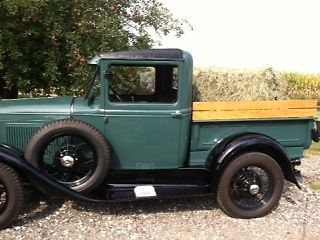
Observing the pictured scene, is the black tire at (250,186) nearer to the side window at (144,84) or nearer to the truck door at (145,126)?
the truck door at (145,126)

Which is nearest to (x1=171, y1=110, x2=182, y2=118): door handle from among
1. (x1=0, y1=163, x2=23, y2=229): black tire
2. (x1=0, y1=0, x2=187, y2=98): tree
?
(x1=0, y1=163, x2=23, y2=229): black tire

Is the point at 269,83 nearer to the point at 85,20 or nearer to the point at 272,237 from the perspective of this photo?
the point at 85,20

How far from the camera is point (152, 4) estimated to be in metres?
8.77

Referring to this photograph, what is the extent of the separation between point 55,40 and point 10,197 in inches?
149

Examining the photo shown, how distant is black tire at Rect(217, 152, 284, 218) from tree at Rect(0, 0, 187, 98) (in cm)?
362

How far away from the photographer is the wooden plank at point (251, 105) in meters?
4.76

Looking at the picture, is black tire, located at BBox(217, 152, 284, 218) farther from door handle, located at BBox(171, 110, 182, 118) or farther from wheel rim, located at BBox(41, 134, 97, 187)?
wheel rim, located at BBox(41, 134, 97, 187)

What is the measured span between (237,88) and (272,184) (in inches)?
321

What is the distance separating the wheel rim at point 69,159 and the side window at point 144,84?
0.62 m

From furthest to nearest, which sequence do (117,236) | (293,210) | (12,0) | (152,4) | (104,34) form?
(152,4), (104,34), (12,0), (293,210), (117,236)

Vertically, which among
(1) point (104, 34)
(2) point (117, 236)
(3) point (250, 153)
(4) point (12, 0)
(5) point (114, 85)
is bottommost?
(2) point (117, 236)

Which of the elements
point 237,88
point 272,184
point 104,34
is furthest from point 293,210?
point 237,88

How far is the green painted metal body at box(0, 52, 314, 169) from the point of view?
15.4 feet

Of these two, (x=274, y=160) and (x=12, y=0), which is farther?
(x=12, y=0)
